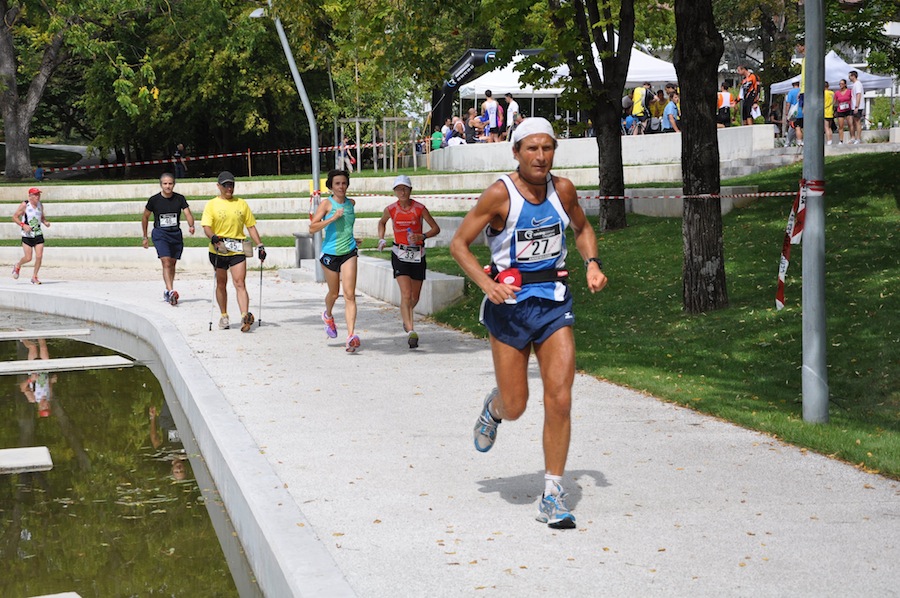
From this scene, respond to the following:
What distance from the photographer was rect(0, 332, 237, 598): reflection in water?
6637 mm

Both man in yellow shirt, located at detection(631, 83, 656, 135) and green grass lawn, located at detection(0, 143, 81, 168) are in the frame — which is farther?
green grass lawn, located at detection(0, 143, 81, 168)

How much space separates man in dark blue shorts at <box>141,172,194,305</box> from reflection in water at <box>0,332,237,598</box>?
6173mm

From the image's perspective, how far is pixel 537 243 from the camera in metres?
6.59

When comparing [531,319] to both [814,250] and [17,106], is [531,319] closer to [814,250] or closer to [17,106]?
[814,250]

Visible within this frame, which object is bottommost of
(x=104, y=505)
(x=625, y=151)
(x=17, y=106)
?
(x=104, y=505)

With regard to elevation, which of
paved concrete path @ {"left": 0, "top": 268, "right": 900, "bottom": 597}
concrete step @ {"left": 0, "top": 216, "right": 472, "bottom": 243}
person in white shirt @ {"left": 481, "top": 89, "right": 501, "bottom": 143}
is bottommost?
paved concrete path @ {"left": 0, "top": 268, "right": 900, "bottom": 597}

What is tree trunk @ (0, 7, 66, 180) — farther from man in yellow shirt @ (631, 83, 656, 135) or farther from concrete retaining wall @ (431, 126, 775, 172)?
man in yellow shirt @ (631, 83, 656, 135)

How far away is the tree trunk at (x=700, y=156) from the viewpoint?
1389 centimetres

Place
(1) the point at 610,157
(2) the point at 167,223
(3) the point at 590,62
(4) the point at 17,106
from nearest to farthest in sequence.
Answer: (2) the point at 167,223 < (3) the point at 590,62 < (1) the point at 610,157 < (4) the point at 17,106

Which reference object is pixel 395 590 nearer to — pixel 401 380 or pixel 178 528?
pixel 178 528

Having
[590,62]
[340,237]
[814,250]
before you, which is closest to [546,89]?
[590,62]

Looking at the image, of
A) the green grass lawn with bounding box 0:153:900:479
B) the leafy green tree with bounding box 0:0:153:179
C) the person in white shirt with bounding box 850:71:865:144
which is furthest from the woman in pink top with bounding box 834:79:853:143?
the leafy green tree with bounding box 0:0:153:179

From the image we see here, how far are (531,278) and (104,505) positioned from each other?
10.8ft

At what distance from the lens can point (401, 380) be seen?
11.4 meters
